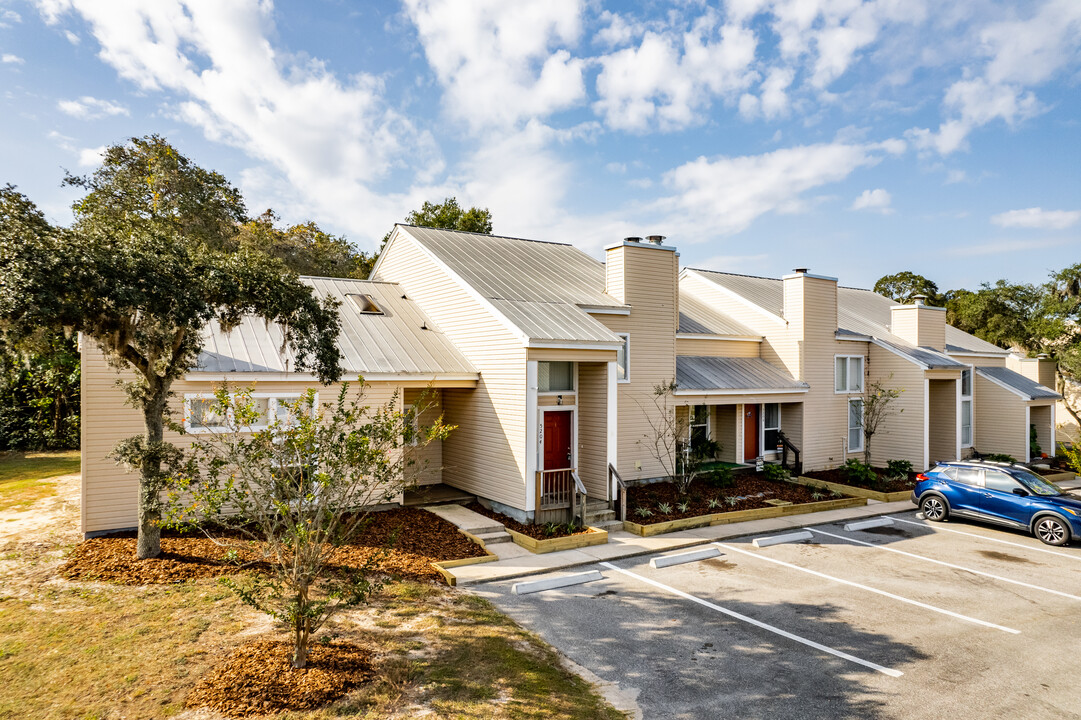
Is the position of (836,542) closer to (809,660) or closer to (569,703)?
(809,660)

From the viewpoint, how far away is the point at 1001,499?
14.1 meters

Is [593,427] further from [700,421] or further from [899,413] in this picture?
[899,413]

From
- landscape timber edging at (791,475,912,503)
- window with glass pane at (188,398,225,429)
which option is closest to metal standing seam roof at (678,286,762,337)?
landscape timber edging at (791,475,912,503)

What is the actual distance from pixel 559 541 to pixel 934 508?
410 inches

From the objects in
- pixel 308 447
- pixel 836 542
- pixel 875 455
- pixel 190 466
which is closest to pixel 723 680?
pixel 308 447

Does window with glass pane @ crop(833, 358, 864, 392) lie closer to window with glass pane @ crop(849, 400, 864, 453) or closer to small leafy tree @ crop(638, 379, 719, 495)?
window with glass pane @ crop(849, 400, 864, 453)

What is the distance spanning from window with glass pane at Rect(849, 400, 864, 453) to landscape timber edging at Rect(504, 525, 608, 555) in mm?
13519

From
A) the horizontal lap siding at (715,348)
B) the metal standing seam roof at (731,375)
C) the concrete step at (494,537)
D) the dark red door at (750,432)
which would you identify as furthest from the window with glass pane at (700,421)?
the concrete step at (494,537)

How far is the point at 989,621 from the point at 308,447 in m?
10.1

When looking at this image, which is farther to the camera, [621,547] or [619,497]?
[619,497]

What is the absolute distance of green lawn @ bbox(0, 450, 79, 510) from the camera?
15.3 m

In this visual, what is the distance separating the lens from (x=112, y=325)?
8570 mm

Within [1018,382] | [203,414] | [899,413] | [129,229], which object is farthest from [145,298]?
[1018,382]

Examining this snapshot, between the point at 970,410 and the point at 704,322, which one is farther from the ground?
the point at 704,322
